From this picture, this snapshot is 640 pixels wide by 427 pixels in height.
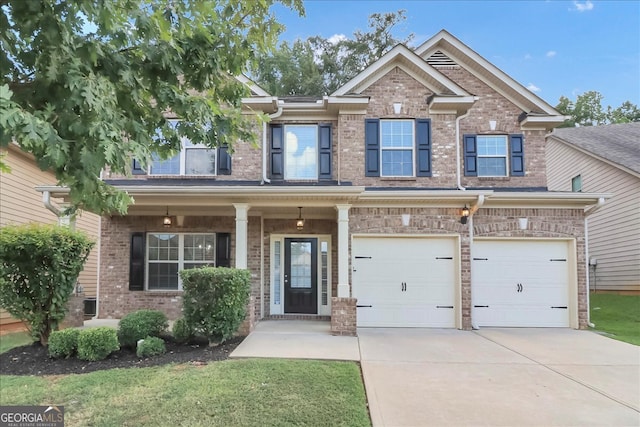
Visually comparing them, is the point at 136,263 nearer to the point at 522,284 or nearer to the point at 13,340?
the point at 13,340

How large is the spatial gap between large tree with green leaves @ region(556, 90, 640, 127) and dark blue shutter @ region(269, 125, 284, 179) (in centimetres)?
2387

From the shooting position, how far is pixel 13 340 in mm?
8672

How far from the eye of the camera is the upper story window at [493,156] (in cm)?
1104

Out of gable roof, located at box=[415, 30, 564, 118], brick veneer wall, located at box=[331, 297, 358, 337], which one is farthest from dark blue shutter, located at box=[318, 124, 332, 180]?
gable roof, located at box=[415, 30, 564, 118]

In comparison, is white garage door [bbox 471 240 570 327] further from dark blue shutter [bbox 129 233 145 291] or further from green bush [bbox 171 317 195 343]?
dark blue shutter [bbox 129 233 145 291]

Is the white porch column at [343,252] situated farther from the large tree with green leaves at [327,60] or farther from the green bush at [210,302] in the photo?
the large tree with green leaves at [327,60]

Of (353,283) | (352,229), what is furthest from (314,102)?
(353,283)

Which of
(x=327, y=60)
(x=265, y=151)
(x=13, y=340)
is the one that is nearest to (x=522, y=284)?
(x=265, y=151)

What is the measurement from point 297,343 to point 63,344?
12.2ft

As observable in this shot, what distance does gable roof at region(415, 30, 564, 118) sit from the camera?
1134 cm

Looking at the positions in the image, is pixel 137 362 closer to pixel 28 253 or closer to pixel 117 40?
pixel 28 253

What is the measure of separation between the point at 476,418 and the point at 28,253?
7.20m

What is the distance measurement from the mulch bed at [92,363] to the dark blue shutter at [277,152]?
4746 millimetres

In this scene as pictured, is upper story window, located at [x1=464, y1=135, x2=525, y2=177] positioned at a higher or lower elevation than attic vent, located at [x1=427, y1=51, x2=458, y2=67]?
lower
